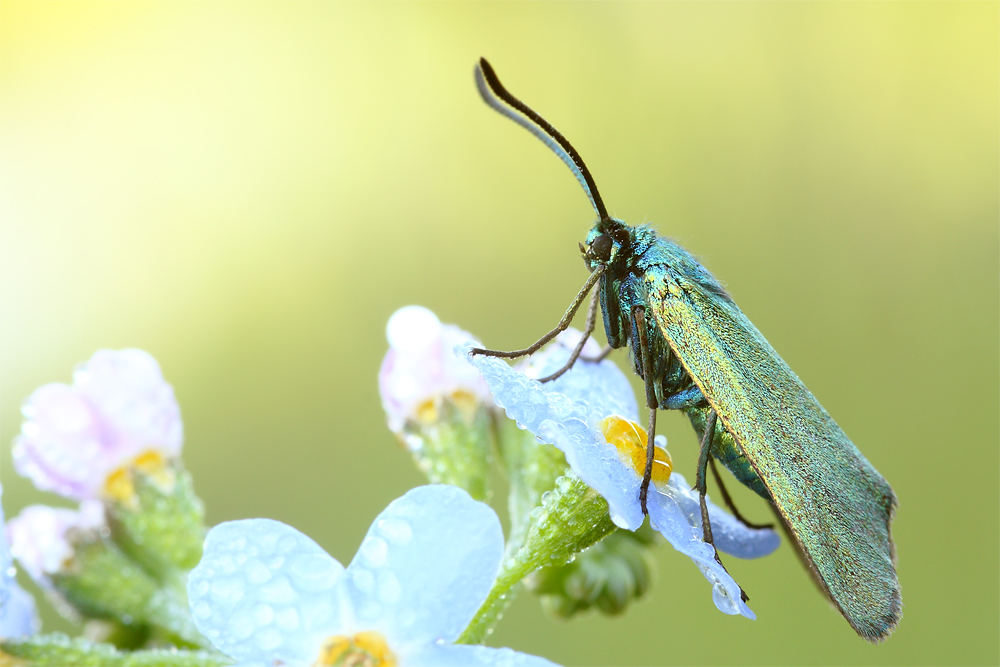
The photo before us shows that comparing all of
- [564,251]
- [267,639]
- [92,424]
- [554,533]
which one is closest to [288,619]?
[267,639]

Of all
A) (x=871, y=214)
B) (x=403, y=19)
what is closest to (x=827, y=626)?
(x=871, y=214)

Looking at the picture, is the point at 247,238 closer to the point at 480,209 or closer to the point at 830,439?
the point at 480,209

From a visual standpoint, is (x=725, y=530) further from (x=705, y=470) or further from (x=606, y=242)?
(x=606, y=242)

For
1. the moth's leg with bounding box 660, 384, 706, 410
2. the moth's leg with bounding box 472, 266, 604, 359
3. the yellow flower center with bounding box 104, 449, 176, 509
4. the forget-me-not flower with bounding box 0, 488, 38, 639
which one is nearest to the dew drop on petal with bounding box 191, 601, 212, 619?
the forget-me-not flower with bounding box 0, 488, 38, 639

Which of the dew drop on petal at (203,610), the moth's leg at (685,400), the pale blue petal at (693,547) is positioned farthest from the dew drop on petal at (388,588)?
the moth's leg at (685,400)

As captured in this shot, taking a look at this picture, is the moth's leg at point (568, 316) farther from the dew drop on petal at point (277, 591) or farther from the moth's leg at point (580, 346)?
the dew drop on petal at point (277, 591)

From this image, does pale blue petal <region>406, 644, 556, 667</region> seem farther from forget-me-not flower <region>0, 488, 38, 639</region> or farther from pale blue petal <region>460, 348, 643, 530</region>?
forget-me-not flower <region>0, 488, 38, 639</region>
